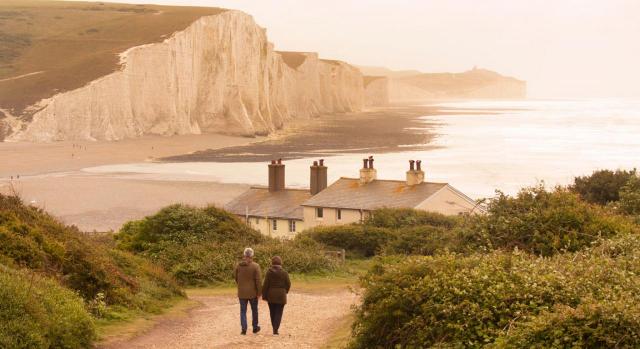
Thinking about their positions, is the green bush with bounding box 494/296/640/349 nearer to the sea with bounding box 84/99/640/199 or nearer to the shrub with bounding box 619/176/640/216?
the shrub with bounding box 619/176/640/216

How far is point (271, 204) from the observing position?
3556 cm

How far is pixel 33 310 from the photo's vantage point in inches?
413

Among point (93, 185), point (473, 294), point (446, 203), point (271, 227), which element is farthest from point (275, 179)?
point (473, 294)

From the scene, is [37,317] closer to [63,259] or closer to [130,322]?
[130,322]

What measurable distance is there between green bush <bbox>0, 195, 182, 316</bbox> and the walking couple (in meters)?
2.25

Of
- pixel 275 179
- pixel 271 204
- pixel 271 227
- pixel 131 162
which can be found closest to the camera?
pixel 271 227

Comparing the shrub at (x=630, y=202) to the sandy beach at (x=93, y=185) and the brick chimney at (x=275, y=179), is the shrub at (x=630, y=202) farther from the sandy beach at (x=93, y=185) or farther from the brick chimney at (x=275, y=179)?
the sandy beach at (x=93, y=185)

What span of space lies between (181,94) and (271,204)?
6908 centimetres

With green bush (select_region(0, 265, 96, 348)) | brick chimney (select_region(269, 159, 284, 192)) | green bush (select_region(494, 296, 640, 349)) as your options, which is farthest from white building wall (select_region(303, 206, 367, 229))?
green bush (select_region(494, 296, 640, 349))

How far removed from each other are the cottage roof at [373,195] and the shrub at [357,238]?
18.3 feet

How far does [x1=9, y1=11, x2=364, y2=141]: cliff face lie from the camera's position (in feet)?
292

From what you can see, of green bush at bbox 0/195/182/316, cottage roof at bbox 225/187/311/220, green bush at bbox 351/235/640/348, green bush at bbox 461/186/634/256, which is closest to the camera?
green bush at bbox 351/235/640/348

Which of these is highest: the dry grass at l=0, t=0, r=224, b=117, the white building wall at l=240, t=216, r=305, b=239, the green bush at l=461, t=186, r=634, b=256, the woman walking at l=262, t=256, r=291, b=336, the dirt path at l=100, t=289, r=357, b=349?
the dry grass at l=0, t=0, r=224, b=117

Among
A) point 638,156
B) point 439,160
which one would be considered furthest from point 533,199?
point 638,156
